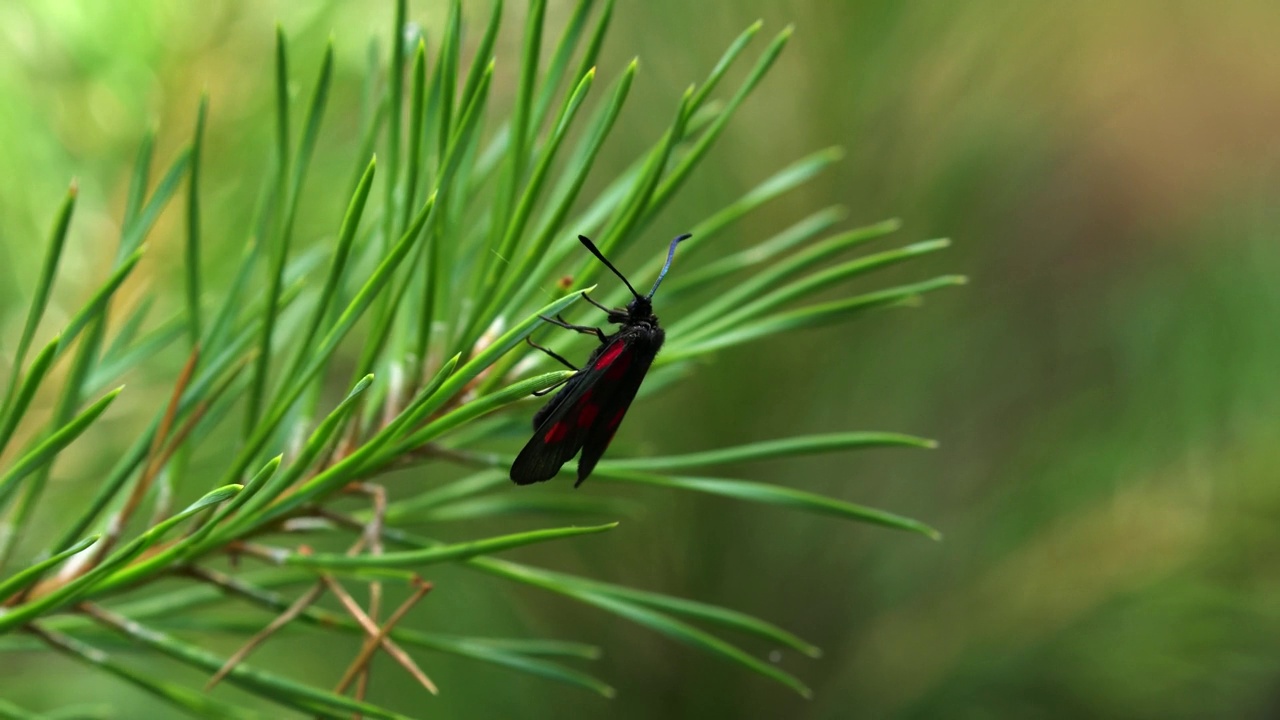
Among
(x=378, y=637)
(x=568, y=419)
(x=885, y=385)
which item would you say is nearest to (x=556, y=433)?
(x=568, y=419)

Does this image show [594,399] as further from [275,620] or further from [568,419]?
[275,620]

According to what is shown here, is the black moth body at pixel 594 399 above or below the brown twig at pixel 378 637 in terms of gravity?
above

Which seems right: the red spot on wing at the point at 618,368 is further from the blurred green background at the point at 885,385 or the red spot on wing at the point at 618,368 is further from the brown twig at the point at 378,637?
the blurred green background at the point at 885,385

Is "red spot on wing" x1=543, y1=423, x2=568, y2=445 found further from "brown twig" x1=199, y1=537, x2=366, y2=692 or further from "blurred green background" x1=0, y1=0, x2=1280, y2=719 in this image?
"blurred green background" x1=0, y1=0, x2=1280, y2=719

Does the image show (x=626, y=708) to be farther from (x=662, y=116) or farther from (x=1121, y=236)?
(x=1121, y=236)

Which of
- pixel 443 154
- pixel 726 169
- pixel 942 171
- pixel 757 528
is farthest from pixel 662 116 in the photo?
pixel 443 154

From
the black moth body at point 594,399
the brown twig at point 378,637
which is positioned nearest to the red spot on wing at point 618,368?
the black moth body at point 594,399

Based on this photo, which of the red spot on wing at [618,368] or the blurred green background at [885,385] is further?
the blurred green background at [885,385]
